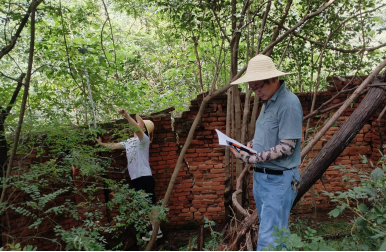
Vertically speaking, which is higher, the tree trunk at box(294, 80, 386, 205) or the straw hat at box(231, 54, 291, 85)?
the straw hat at box(231, 54, 291, 85)

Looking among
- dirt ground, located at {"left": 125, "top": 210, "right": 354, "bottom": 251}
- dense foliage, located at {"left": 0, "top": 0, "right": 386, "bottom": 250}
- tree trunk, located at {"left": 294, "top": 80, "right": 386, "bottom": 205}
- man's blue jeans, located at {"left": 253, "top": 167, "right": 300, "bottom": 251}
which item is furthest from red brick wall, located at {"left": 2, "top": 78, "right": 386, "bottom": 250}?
man's blue jeans, located at {"left": 253, "top": 167, "right": 300, "bottom": 251}

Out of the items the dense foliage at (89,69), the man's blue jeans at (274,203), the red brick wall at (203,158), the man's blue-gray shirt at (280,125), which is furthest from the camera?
the red brick wall at (203,158)

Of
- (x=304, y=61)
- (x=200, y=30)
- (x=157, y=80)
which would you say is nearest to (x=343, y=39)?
(x=304, y=61)

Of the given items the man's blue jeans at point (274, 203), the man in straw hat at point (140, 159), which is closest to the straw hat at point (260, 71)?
the man's blue jeans at point (274, 203)

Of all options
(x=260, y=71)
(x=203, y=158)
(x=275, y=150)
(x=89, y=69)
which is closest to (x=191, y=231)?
(x=203, y=158)

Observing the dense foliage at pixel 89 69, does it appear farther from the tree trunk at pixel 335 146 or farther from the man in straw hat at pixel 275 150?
the man in straw hat at pixel 275 150

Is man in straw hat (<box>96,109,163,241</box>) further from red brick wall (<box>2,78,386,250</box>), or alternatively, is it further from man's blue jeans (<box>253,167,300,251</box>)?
man's blue jeans (<box>253,167,300,251</box>)

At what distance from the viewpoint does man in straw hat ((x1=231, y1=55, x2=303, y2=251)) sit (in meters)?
2.31

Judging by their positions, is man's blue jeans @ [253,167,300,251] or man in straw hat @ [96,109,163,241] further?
man in straw hat @ [96,109,163,241]

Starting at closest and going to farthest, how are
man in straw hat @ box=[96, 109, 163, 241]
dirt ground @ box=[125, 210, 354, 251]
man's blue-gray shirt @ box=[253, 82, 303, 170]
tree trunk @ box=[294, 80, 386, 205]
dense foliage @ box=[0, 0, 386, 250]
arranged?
man's blue-gray shirt @ box=[253, 82, 303, 170] → dense foliage @ box=[0, 0, 386, 250] → tree trunk @ box=[294, 80, 386, 205] → man in straw hat @ box=[96, 109, 163, 241] → dirt ground @ box=[125, 210, 354, 251]

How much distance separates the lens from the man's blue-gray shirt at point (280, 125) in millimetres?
2299

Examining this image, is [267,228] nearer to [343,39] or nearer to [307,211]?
[307,211]

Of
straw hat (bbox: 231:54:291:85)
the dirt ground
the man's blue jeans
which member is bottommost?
the dirt ground

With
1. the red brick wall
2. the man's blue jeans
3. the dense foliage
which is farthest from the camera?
the red brick wall
